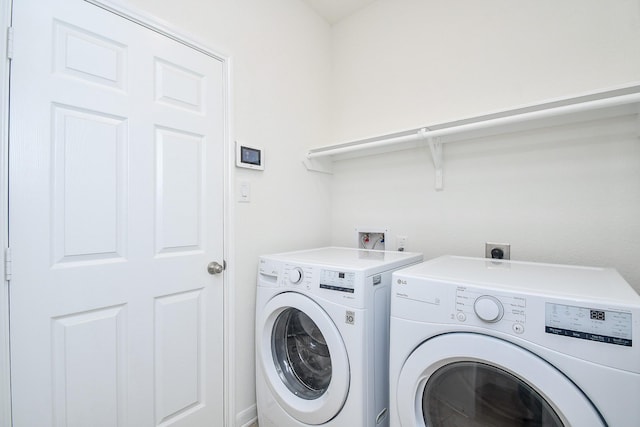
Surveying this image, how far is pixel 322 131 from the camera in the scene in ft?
7.42

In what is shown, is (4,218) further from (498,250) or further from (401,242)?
(498,250)

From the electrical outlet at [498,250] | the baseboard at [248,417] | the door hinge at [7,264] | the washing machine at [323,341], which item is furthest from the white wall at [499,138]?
the door hinge at [7,264]

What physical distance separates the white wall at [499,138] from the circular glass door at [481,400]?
863 millimetres

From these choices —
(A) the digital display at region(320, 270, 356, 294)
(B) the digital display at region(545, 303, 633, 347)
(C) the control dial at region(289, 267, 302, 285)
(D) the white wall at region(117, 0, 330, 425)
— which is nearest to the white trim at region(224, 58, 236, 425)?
(D) the white wall at region(117, 0, 330, 425)

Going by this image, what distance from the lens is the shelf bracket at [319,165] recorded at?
2.08 m

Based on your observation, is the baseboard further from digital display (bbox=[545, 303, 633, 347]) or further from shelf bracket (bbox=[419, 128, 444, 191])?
shelf bracket (bbox=[419, 128, 444, 191])

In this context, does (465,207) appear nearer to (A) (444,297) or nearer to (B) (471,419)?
(A) (444,297)

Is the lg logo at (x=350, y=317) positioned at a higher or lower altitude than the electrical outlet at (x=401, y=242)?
lower

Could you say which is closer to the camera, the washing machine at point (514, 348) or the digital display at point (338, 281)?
the washing machine at point (514, 348)

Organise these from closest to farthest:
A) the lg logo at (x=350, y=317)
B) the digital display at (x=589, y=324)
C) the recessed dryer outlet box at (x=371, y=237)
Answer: the digital display at (x=589, y=324) → the lg logo at (x=350, y=317) → the recessed dryer outlet box at (x=371, y=237)

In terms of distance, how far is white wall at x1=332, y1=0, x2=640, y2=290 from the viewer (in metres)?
1.33

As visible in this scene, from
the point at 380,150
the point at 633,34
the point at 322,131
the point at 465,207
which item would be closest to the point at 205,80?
the point at 322,131

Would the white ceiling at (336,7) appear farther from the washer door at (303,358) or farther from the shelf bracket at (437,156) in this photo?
the washer door at (303,358)

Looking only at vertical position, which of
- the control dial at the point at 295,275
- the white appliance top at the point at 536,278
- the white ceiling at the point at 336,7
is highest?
the white ceiling at the point at 336,7
